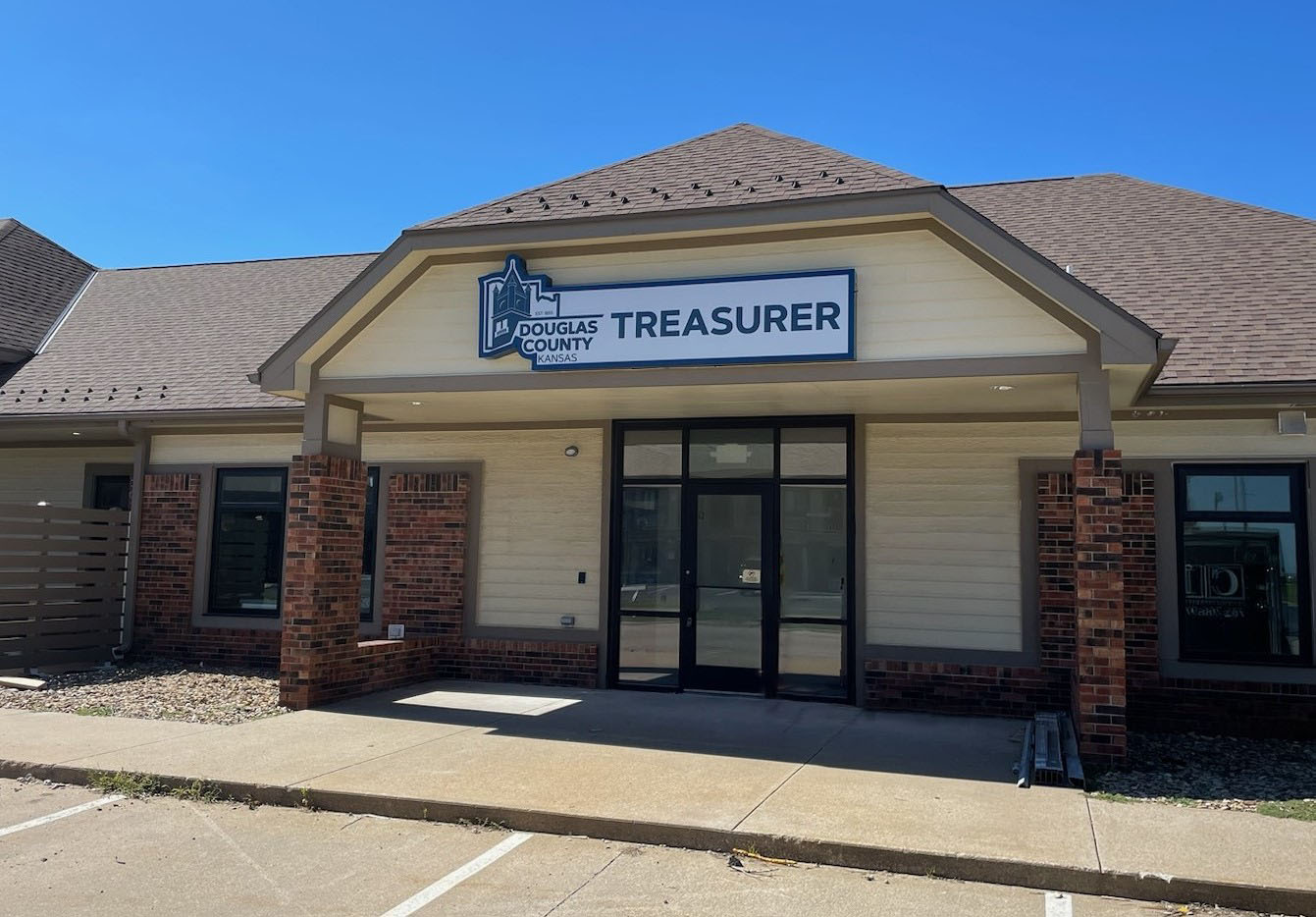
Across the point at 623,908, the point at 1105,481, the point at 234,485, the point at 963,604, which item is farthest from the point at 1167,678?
the point at 234,485

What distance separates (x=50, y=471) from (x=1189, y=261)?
15.1 metres

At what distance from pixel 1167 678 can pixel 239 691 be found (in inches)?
374

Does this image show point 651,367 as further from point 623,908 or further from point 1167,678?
point 1167,678

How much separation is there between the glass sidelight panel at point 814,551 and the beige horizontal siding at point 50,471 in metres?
9.34

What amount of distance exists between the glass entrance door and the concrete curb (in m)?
4.91

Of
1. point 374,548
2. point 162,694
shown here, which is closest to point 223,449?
point 374,548

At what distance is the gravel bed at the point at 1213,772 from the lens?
280 inches

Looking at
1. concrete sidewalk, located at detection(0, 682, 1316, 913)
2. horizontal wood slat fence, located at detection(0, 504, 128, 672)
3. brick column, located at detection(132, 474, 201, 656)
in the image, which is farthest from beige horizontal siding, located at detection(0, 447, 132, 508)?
concrete sidewalk, located at detection(0, 682, 1316, 913)

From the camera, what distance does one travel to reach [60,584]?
499 inches

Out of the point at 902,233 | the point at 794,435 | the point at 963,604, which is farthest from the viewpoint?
the point at 794,435

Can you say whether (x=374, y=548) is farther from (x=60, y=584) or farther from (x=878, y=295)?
(x=878, y=295)

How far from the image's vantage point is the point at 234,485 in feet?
44.0

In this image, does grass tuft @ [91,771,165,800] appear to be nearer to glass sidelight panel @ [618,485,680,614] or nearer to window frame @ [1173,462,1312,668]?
glass sidelight panel @ [618,485,680,614]

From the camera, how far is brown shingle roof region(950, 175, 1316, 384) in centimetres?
977
